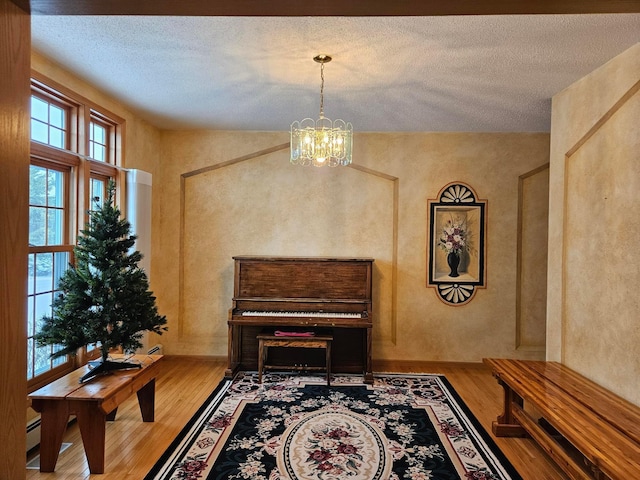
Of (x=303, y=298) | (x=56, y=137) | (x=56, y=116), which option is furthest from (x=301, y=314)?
(x=56, y=116)

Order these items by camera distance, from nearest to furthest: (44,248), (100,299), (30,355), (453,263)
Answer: (100,299), (30,355), (44,248), (453,263)

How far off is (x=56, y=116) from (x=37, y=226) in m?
0.90

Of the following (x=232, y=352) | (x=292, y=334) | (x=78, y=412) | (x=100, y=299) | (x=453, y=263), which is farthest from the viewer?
(x=453, y=263)

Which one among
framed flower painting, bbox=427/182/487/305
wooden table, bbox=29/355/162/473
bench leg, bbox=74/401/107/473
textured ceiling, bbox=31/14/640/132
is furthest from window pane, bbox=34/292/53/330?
framed flower painting, bbox=427/182/487/305

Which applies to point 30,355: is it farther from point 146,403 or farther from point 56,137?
point 56,137

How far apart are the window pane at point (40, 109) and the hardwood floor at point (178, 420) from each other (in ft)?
7.85

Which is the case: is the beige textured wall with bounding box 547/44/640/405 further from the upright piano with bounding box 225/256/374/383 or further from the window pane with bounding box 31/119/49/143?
the window pane with bounding box 31/119/49/143

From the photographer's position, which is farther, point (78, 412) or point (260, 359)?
point (260, 359)

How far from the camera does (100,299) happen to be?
9.23 ft

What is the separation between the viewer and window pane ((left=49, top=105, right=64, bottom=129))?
3.19m

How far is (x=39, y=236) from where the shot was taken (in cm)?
311

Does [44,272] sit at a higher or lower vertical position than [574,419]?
higher

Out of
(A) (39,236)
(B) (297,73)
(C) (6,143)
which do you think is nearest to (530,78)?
(B) (297,73)

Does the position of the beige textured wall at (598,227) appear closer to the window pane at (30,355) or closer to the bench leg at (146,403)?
the bench leg at (146,403)
